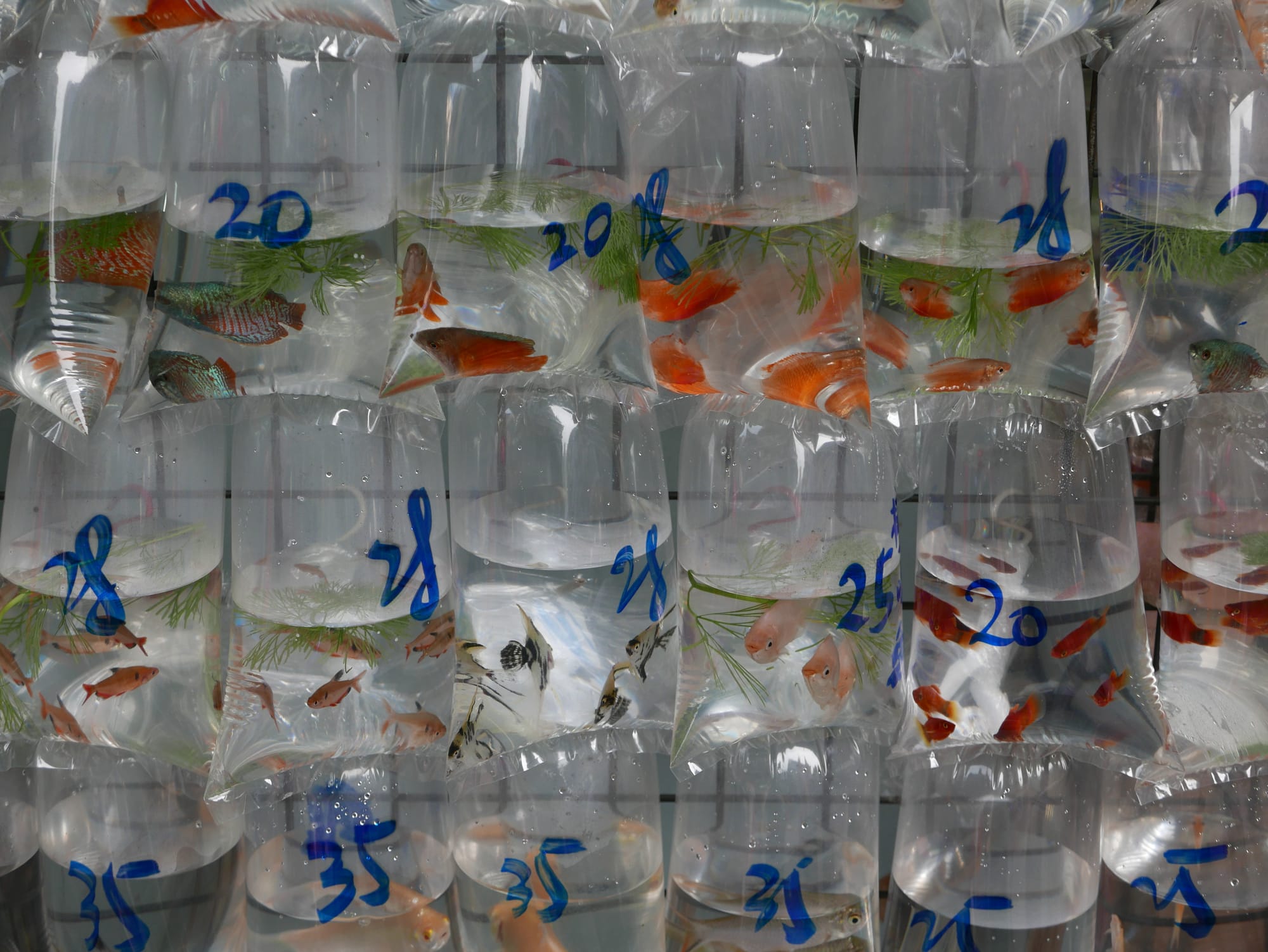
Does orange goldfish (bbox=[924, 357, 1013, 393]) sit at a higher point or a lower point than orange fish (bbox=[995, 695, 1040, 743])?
higher

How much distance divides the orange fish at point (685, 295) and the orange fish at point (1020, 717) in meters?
0.48

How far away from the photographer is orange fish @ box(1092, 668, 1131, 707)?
3.73ft

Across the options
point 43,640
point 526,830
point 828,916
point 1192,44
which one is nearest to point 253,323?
point 43,640

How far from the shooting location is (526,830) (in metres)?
1.13

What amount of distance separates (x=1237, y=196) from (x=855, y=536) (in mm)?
454

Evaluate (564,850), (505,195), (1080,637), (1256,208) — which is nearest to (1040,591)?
(1080,637)

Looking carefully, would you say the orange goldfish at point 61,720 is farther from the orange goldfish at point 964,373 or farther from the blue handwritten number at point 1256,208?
the blue handwritten number at point 1256,208

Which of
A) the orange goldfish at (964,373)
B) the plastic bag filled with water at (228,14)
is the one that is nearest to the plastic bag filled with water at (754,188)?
the orange goldfish at (964,373)

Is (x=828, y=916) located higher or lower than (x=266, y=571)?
lower

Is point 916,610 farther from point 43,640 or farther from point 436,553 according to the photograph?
point 43,640

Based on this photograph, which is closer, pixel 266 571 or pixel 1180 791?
pixel 266 571

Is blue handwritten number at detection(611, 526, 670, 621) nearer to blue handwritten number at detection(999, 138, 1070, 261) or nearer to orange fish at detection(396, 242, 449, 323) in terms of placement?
orange fish at detection(396, 242, 449, 323)

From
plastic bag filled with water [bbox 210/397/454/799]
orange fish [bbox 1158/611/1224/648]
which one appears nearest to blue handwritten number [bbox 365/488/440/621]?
plastic bag filled with water [bbox 210/397/454/799]

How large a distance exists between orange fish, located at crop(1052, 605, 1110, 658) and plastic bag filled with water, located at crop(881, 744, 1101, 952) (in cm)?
11
